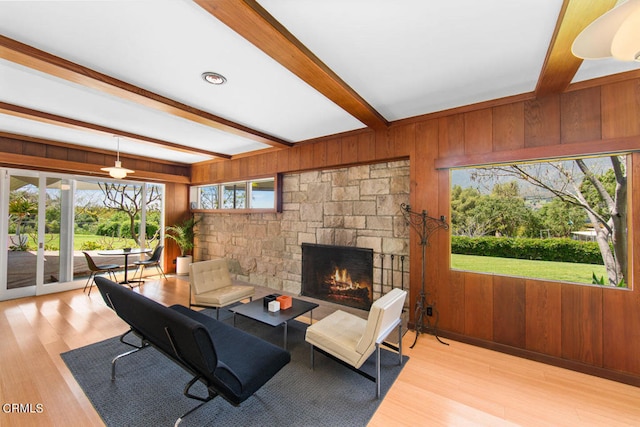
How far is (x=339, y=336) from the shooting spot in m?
2.21

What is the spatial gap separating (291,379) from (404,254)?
78.5 inches

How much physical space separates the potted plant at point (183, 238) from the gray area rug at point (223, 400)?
3.31 meters

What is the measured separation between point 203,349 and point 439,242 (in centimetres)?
261

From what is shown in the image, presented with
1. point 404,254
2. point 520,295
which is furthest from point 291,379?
point 520,295

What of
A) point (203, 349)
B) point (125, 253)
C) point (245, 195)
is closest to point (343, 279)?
point (203, 349)

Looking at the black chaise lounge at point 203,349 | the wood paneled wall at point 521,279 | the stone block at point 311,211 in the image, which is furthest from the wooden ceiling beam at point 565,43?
the stone block at point 311,211

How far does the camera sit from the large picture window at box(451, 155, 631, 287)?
2.31 meters

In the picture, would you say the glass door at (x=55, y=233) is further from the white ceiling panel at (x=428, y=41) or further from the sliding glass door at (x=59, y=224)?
the white ceiling panel at (x=428, y=41)

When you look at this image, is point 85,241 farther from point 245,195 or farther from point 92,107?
point 92,107

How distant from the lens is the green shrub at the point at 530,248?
8.03 ft

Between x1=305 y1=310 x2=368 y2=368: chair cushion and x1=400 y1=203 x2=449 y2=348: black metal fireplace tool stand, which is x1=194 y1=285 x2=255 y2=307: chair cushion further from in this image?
x1=400 y1=203 x2=449 y2=348: black metal fireplace tool stand

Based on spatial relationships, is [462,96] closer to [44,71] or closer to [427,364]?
[427,364]

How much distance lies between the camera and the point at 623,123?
2154mm

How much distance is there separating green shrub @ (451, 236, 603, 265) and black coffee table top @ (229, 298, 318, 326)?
6.30 feet
